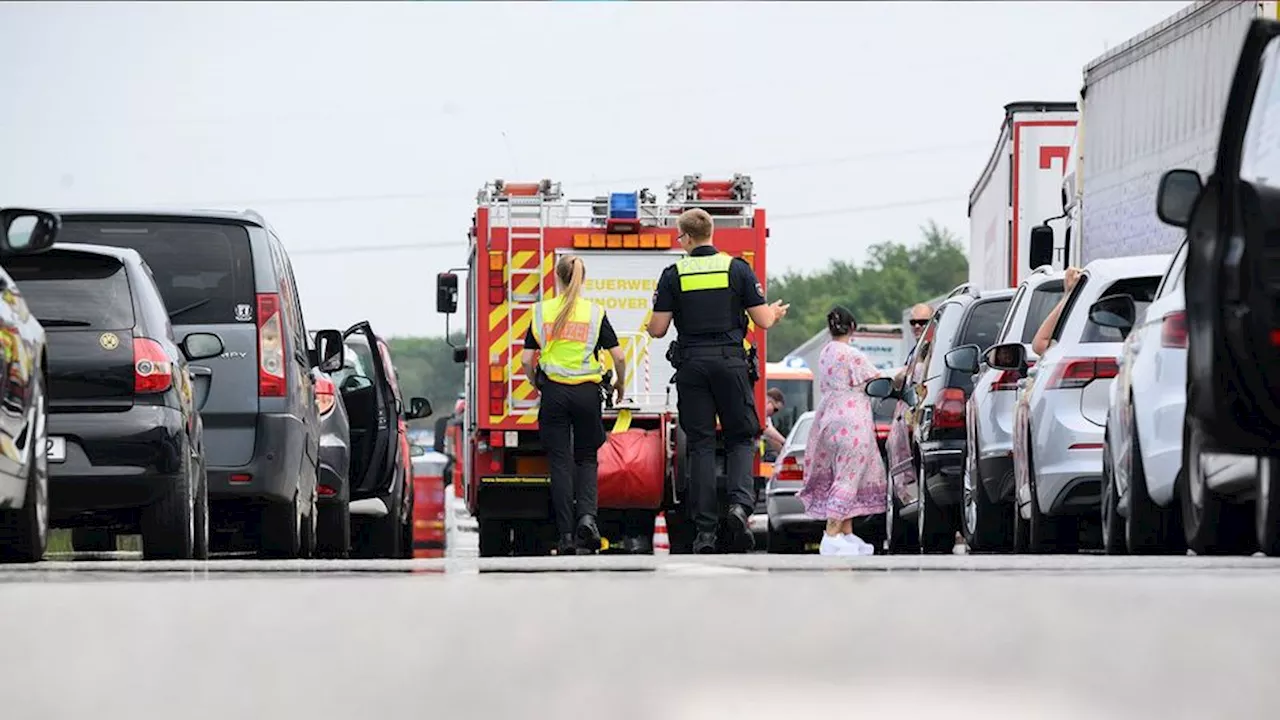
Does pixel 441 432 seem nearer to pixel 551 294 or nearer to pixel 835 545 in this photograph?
pixel 551 294

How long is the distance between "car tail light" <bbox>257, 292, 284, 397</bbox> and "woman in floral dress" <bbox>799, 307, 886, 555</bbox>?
5.75 m

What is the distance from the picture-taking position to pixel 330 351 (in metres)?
16.3

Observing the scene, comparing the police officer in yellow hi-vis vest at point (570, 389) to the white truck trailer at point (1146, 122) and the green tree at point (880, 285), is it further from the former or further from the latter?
the green tree at point (880, 285)

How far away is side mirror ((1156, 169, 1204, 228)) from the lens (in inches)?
415

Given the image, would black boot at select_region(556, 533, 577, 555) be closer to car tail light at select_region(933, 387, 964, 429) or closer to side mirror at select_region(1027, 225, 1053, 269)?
car tail light at select_region(933, 387, 964, 429)

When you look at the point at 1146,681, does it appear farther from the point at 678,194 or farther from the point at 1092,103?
the point at 1092,103

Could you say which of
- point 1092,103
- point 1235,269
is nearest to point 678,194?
point 1092,103

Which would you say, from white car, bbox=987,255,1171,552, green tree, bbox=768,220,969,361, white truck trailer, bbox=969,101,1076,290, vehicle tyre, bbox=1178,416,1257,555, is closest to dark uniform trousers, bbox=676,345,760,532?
white car, bbox=987,255,1171,552

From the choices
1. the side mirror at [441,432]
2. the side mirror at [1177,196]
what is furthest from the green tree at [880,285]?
the side mirror at [1177,196]

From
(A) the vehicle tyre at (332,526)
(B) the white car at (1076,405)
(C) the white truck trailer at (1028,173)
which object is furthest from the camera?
(C) the white truck trailer at (1028,173)

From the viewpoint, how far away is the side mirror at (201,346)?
13.5 metres

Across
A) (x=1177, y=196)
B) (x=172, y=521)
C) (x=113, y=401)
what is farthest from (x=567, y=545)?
(x=1177, y=196)

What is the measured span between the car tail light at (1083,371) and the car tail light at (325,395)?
4.82 m

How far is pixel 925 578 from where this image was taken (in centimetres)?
868
